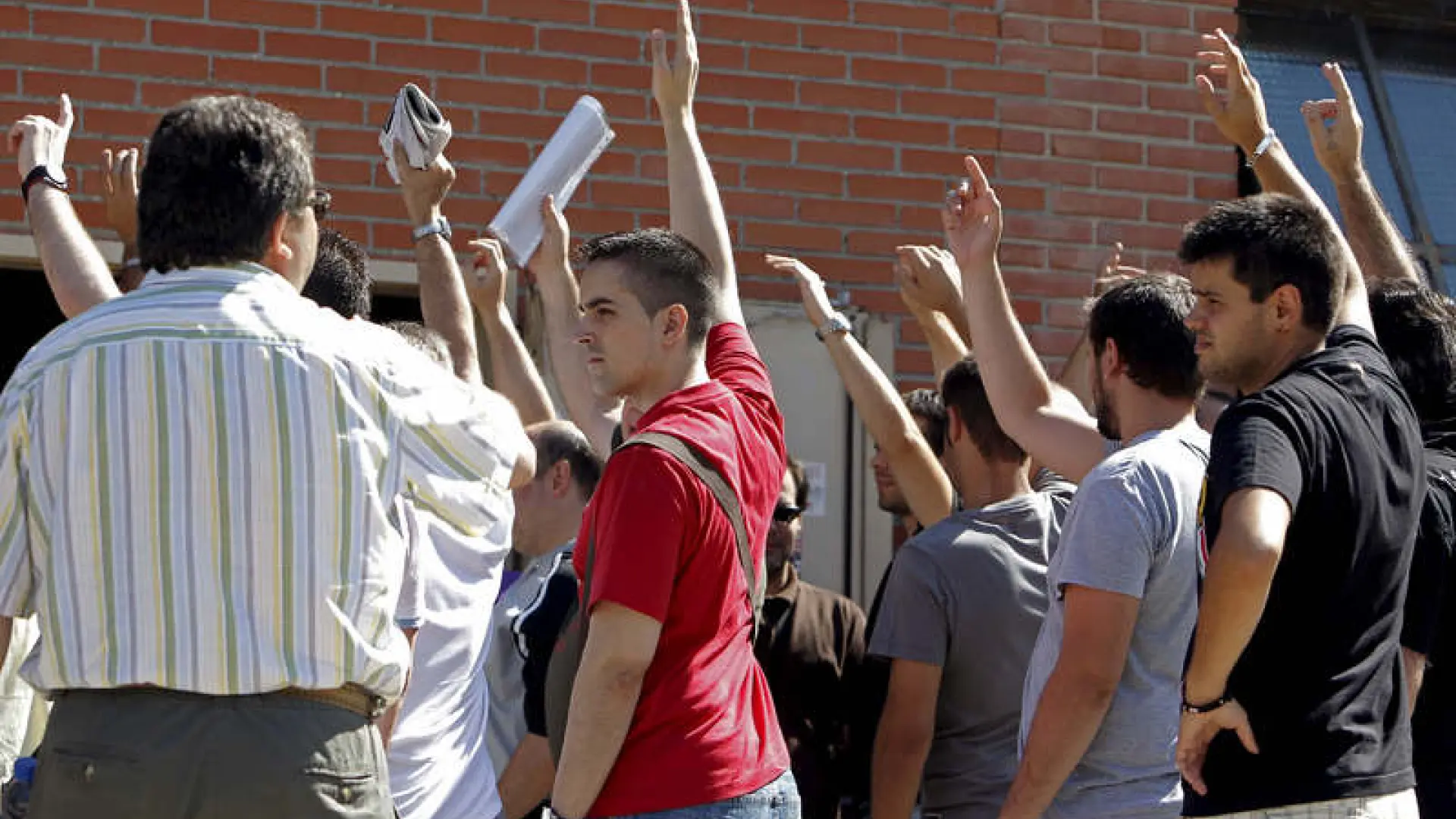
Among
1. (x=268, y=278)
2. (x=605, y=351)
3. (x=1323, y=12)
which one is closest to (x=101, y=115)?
(x=605, y=351)

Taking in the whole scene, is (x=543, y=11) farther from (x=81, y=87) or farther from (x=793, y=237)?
(x=81, y=87)

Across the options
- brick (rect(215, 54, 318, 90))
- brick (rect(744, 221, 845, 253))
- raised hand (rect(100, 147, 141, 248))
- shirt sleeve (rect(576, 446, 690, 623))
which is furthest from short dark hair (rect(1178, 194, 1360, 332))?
brick (rect(215, 54, 318, 90))

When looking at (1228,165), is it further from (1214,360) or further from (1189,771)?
(1189,771)

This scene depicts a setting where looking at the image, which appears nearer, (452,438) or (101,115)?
(452,438)

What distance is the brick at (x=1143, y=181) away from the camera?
6180 mm

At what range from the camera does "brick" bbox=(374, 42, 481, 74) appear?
551cm

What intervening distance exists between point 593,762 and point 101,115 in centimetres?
307

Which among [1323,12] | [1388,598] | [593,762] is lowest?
[593,762]

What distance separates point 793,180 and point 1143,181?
124cm

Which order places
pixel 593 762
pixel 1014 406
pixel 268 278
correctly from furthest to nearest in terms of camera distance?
pixel 1014 406 → pixel 593 762 → pixel 268 278

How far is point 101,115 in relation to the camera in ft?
17.3

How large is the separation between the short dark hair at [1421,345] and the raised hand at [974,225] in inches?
32.6

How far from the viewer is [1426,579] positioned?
360 cm

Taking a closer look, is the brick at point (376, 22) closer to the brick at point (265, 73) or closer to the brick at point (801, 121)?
the brick at point (265, 73)
